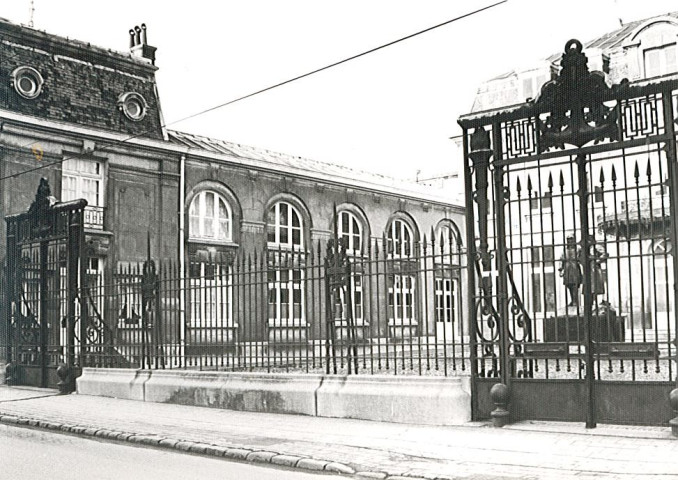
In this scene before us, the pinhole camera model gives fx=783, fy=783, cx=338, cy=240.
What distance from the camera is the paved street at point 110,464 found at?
311 inches

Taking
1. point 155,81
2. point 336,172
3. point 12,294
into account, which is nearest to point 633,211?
point 336,172

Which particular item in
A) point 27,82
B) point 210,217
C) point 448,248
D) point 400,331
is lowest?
point 400,331

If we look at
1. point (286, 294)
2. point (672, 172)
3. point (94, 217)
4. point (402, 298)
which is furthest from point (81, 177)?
point (672, 172)

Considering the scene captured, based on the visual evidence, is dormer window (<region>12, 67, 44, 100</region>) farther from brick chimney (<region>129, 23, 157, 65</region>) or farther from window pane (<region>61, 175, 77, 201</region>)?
brick chimney (<region>129, 23, 157, 65</region>)

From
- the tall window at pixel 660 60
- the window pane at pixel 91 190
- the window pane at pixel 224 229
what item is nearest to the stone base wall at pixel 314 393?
the window pane at pixel 91 190

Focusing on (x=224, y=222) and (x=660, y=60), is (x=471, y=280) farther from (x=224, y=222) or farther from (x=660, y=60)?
(x=660, y=60)

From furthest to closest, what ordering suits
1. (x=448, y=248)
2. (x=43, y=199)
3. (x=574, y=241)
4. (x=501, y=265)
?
(x=448, y=248), (x=43, y=199), (x=501, y=265), (x=574, y=241)

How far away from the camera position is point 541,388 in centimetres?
988

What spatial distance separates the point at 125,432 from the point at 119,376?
4.88 meters

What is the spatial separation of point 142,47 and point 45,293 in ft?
41.0

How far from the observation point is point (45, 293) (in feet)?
56.6

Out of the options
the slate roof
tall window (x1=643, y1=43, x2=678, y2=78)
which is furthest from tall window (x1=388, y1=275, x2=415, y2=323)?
tall window (x1=643, y1=43, x2=678, y2=78)

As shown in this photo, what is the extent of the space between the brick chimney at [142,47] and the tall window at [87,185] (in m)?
4.86

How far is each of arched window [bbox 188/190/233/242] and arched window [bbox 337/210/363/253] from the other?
6220 mm
